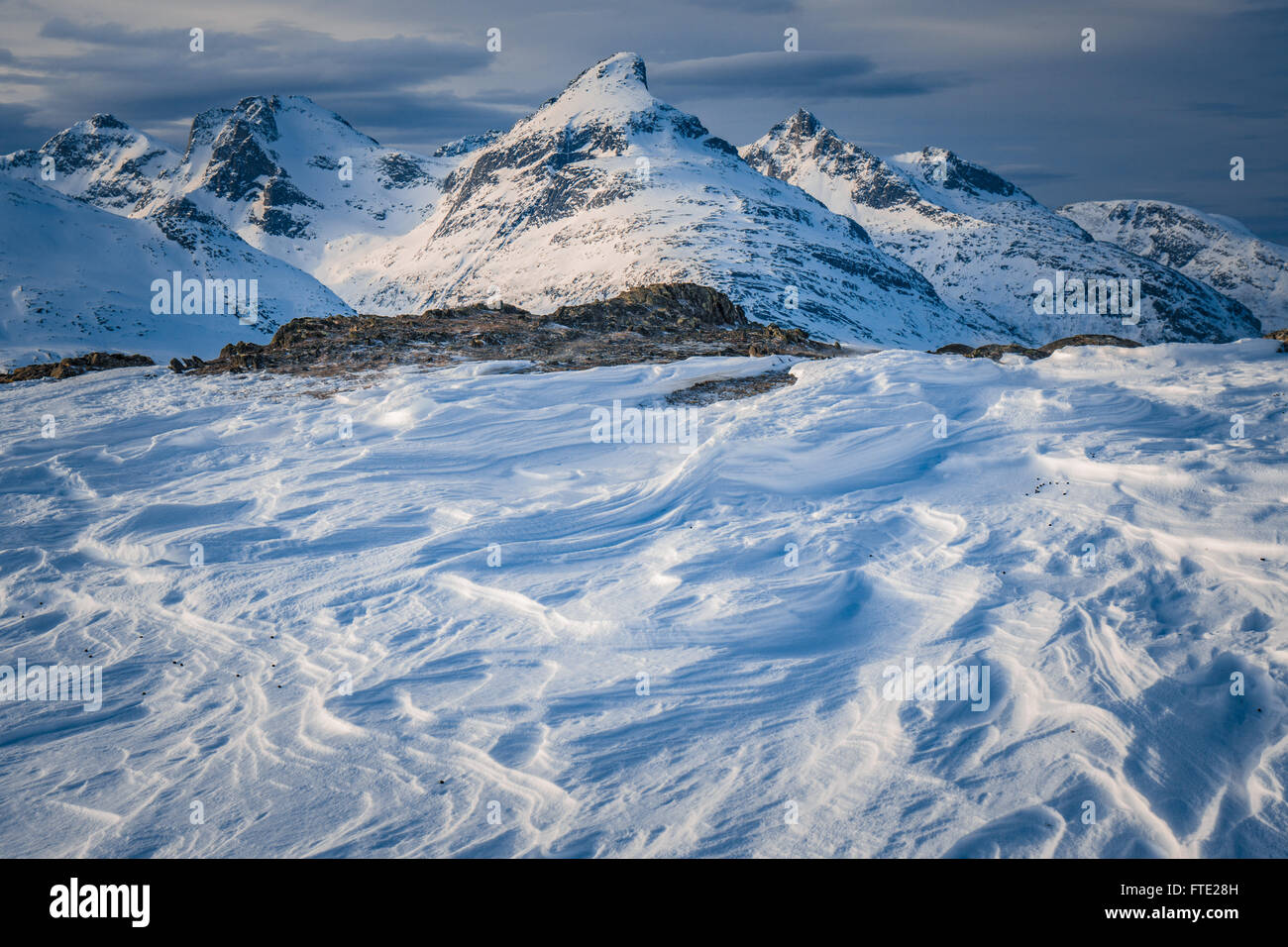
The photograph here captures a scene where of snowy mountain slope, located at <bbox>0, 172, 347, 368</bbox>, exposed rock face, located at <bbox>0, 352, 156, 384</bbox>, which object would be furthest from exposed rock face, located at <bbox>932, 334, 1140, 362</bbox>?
snowy mountain slope, located at <bbox>0, 172, 347, 368</bbox>

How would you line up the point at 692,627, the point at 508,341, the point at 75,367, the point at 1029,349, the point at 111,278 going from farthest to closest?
the point at 111,278 < the point at 75,367 < the point at 508,341 < the point at 1029,349 < the point at 692,627

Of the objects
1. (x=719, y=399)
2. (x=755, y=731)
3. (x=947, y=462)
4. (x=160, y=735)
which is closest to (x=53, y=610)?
(x=160, y=735)

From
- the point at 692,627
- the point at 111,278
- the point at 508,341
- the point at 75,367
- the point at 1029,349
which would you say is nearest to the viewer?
the point at 692,627

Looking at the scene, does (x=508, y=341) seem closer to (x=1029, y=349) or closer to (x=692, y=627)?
(x=1029, y=349)

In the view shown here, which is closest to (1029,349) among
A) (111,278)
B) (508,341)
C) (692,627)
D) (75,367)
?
(508,341)

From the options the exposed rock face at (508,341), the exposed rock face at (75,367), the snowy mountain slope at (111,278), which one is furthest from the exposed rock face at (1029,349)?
the snowy mountain slope at (111,278)

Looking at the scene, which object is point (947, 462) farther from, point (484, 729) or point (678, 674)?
point (484, 729)

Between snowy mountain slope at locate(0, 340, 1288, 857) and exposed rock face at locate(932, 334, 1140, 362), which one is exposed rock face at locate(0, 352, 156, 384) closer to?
snowy mountain slope at locate(0, 340, 1288, 857)
